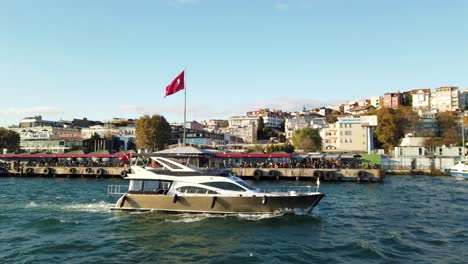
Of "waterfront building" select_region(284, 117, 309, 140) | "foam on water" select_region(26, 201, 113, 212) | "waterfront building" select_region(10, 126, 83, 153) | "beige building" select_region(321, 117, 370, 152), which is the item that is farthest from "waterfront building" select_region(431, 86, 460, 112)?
"foam on water" select_region(26, 201, 113, 212)

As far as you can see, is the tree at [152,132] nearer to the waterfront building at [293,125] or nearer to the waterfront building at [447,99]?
the waterfront building at [293,125]

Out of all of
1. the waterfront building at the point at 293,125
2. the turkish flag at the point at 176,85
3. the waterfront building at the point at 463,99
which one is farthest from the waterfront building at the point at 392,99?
the turkish flag at the point at 176,85

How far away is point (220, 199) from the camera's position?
2538 centimetres

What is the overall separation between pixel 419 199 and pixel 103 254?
2894cm

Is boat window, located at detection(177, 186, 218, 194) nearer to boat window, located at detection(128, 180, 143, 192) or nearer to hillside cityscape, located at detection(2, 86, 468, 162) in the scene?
boat window, located at detection(128, 180, 143, 192)

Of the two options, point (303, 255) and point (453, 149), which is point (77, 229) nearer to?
point (303, 255)

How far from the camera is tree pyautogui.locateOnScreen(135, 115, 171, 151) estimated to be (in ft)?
338

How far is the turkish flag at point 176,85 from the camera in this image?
3141 cm

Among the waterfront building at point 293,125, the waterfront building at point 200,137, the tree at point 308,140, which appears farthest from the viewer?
the waterfront building at point 293,125

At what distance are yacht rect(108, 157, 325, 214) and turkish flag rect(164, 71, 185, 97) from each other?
21.1 feet

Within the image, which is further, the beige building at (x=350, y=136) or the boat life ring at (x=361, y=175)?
the beige building at (x=350, y=136)

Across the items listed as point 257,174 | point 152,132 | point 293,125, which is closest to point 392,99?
point 293,125

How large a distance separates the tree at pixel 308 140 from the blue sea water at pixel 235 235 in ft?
217

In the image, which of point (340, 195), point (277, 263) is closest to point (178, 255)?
point (277, 263)
